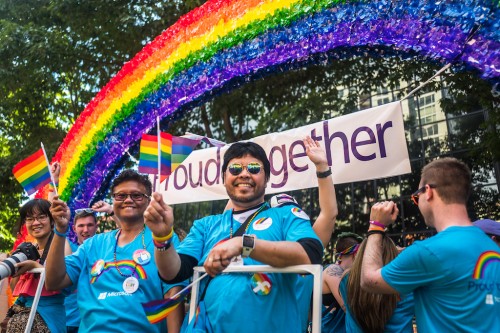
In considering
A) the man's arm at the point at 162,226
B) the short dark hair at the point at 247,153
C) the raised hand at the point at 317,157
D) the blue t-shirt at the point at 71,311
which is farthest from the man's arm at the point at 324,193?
the blue t-shirt at the point at 71,311

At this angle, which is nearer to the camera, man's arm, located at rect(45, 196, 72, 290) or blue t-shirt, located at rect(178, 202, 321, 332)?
blue t-shirt, located at rect(178, 202, 321, 332)

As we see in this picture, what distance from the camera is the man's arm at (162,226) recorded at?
231cm

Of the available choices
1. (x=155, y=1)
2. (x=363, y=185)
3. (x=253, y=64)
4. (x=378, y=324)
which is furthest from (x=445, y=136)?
(x=378, y=324)

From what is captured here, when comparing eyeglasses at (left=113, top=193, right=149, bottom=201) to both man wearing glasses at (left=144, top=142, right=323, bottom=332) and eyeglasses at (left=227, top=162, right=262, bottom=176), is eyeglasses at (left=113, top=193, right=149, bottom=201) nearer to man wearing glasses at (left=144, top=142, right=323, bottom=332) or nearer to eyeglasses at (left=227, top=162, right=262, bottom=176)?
man wearing glasses at (left=144, top=142, right=323, bottom=332)

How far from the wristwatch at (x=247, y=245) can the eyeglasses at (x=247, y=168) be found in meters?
0.61

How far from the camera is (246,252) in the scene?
6.85 ft

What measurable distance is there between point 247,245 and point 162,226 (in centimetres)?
46

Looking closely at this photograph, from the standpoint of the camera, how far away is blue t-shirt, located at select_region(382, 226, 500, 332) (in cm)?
209

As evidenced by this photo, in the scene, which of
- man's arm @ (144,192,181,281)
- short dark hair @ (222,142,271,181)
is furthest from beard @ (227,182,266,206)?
man's arm @ (144,192,181,281)

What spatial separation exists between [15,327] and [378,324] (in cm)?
232

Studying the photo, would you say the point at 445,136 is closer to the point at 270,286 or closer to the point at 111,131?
the point at 111,131

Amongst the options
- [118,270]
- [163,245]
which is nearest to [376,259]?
[163,245]

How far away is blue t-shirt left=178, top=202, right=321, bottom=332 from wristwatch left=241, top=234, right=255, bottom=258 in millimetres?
304

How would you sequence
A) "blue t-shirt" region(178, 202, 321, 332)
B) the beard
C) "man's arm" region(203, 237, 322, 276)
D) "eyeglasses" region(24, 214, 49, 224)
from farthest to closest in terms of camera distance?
"eyeglasses" region(24, 214, 49, 224) < the beard < "blue t-shirt" region(178, 202, 321, 332) < "man's arm" region(203, 237, 322, 276)
